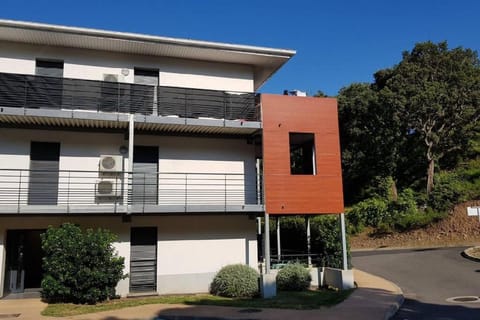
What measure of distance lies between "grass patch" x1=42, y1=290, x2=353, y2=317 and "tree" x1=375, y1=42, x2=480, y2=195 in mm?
21409

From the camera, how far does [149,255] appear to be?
15367 mm

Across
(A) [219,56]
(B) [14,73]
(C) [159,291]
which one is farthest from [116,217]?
(A) [219,56]

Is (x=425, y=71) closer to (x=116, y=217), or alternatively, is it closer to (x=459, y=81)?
(x=459, y=81)

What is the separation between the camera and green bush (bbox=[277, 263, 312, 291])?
15680mm

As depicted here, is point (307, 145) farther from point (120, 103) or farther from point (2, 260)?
point (2, 260)

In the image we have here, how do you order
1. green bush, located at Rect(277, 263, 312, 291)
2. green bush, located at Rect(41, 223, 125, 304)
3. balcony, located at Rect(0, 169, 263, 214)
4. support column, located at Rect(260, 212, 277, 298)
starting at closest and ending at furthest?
green bush, located at Rect(41, 223, 125, 304) < balcony, located at Rect(0, 169, 263, 214) < support column, located at Rect(260, 212, 277, 298) < green bush, located at Rect(277, 263, 312, 291)

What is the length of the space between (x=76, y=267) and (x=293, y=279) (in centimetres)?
714

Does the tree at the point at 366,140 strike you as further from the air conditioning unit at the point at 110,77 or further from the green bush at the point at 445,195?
the air conditioning unit at the point at 110,77

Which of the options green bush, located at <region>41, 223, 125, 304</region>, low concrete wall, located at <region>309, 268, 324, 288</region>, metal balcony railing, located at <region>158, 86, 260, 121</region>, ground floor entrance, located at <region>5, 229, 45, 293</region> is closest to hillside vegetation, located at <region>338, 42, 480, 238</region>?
low concrete wall, located at <region>309, 268, 324, 288</region>

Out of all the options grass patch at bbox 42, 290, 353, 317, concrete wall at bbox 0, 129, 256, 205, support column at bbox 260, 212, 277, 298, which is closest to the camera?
grass patch at bbox 42, 290, 353, 317

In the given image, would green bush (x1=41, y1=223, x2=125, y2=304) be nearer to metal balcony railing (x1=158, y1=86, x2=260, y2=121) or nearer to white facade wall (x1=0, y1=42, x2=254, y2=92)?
metal balcony railing (x1=158, y1=86, x2=260, y2=121)

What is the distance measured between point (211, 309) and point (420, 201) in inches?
939

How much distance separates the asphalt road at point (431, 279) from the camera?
458 inches

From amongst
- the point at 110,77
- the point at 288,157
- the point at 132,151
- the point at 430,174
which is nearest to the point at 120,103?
the point at 110,77
